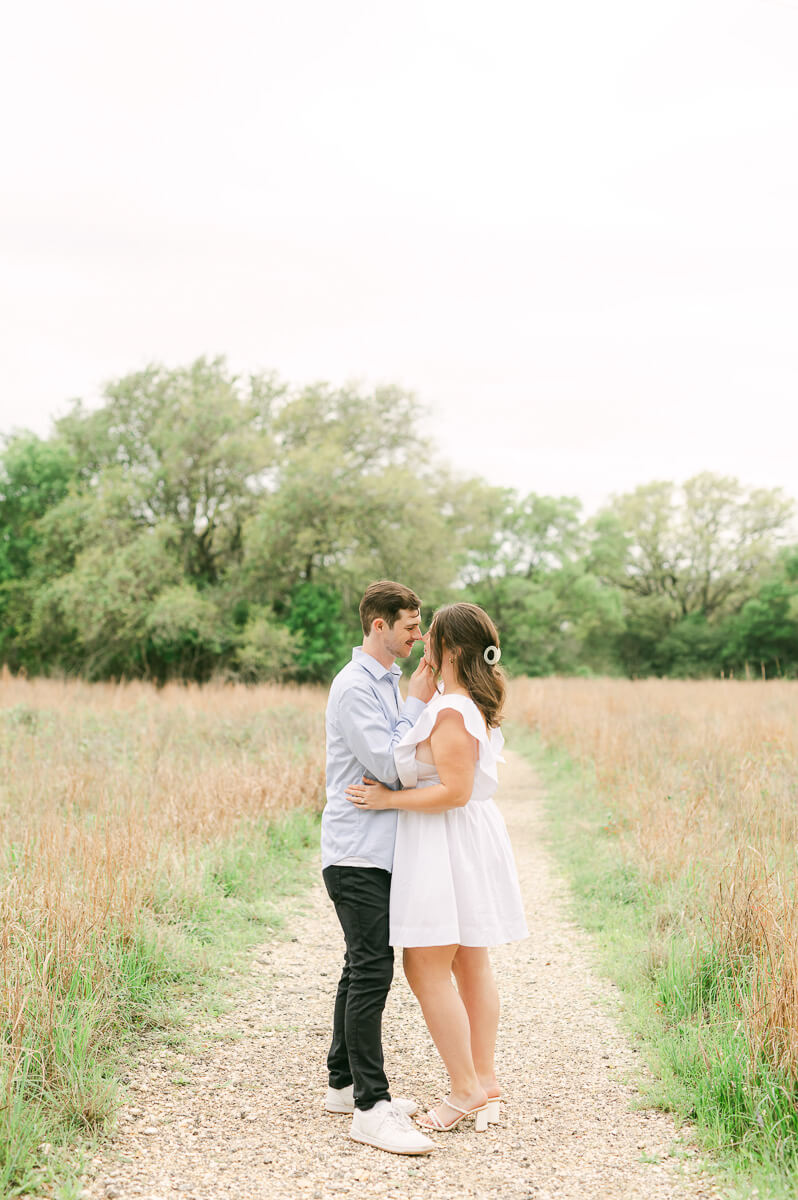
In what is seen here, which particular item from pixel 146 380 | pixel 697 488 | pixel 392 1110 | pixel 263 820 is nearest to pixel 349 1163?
pixel 392 1110

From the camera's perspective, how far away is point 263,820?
769cm

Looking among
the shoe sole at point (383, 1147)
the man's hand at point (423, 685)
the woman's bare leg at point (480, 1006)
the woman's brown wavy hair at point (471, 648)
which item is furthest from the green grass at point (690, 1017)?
the man's hand at point (423, 685)

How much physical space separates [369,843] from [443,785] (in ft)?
1.10

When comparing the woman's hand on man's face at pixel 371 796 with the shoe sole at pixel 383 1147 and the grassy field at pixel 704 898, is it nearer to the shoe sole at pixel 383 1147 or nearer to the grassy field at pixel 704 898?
the shoe sole at pixel 383 1147

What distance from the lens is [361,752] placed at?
129 inches

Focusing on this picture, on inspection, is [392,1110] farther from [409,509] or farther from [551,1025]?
[409,509]

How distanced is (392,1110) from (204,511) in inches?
1023

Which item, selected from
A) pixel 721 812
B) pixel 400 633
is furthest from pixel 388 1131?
pixel 721 812

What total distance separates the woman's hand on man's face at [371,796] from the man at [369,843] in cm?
4

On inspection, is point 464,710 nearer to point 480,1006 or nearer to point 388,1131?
point 480,1006

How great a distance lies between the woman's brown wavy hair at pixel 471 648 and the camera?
338cm

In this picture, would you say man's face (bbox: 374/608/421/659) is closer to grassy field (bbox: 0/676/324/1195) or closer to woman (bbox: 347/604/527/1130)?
woman (bbox: 347/604/527/1130)

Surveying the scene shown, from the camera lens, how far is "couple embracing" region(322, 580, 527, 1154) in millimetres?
3227

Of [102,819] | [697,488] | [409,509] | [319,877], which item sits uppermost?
[697,488]
